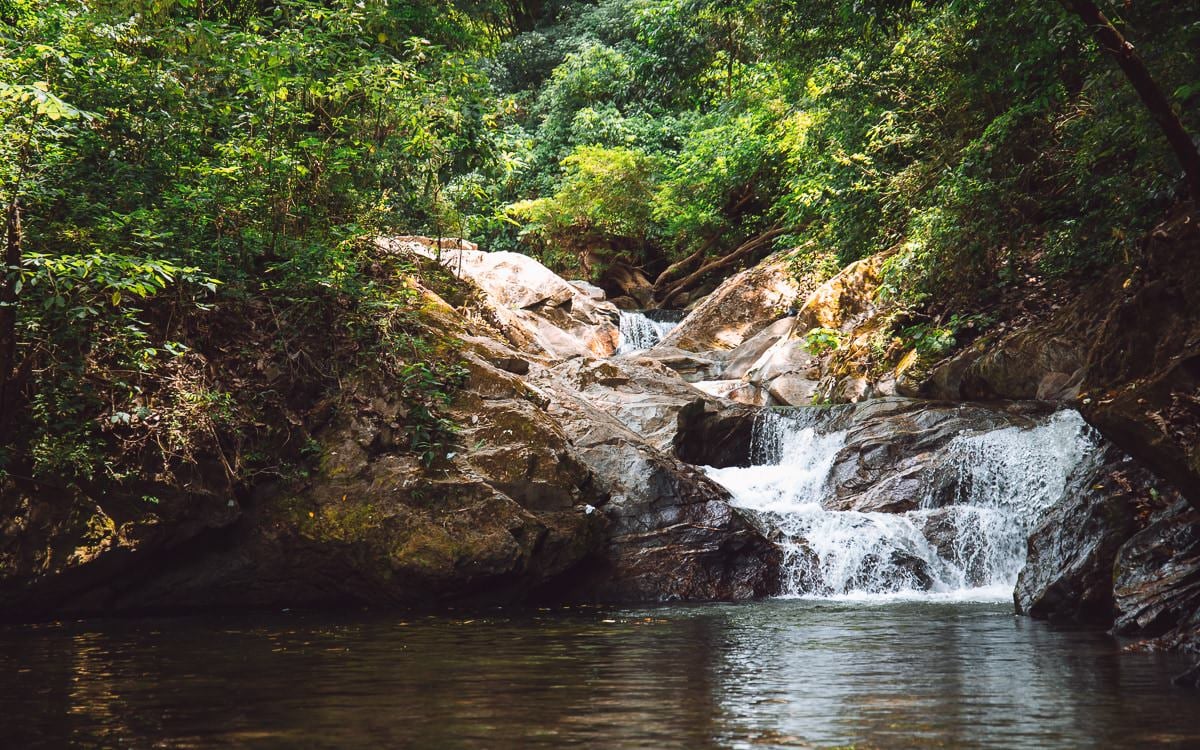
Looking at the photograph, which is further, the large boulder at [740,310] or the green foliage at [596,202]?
the green foliage at [596,202]

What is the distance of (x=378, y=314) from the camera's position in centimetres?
1105

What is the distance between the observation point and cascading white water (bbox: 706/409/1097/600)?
35.2 ft

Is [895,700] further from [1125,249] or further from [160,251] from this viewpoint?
[160,251]

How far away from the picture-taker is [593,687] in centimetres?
494

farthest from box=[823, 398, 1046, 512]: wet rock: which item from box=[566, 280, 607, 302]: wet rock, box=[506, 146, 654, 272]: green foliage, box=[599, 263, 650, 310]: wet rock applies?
box=[599, 263, 650, 310]: wet rock

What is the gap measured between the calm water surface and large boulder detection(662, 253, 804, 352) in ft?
50.5

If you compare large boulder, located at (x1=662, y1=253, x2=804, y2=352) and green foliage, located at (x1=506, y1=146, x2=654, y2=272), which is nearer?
large boulder, located at (x1=662, y1=253, x2=804, y2=352)

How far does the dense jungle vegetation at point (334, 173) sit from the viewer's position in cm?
855

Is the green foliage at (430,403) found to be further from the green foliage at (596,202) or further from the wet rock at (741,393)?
the green foliage at (596,202)

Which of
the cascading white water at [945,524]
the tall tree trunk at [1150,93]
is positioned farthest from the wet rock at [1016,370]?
the tall tree trunk at [1150,93]

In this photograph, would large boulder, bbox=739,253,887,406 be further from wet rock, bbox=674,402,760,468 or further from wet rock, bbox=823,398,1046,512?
wet rock, bbox=823,398,1046,512

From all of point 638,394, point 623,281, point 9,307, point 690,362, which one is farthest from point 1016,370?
point 623,281

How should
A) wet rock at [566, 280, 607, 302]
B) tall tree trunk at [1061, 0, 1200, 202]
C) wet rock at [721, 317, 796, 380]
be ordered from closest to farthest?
tall tree trunk at [1061, 0, 1200, 202], wet rock at [721, 317, 796, 380], wet rock at [566, 280, 607, 302]

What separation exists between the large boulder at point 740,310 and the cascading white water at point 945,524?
394 inches
